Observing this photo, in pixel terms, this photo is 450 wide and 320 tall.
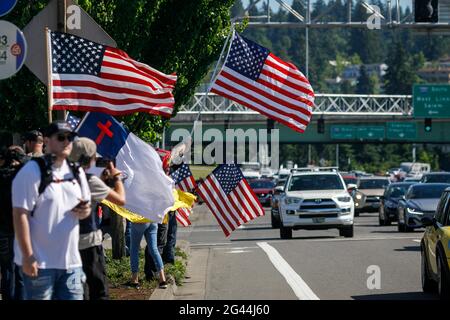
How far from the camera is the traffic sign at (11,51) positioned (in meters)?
12.6

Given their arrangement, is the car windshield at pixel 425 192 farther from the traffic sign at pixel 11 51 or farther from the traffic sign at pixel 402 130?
the traffic sign at pixel 402 130

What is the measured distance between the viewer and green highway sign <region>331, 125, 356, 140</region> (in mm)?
93625

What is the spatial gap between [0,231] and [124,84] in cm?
249

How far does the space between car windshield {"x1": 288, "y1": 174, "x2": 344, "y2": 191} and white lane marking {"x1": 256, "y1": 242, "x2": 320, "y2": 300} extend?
482 cm

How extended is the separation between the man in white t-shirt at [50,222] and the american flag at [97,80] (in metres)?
4.70

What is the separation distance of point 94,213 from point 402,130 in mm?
82346

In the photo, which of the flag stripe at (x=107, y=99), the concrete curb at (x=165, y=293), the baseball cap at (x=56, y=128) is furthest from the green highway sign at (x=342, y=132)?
the baseball cap at (x=56, y=128)

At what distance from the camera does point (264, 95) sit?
18.0 m

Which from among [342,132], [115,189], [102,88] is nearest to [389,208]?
[102,88]

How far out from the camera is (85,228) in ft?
36.1

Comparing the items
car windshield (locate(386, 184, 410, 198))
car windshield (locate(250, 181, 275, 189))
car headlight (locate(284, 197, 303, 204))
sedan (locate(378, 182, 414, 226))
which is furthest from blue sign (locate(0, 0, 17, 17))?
car windshield (locate(250, 181, 275, 189))

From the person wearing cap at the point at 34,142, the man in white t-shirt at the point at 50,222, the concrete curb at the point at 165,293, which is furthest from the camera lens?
the concrete curb at the point at 165,293
